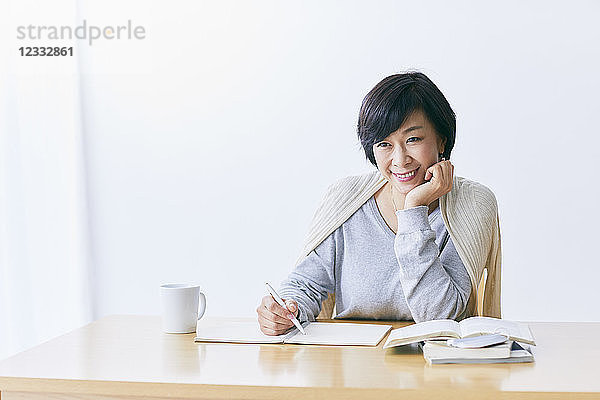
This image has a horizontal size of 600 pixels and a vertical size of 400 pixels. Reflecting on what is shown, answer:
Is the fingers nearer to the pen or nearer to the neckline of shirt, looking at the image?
the neckline of shirt

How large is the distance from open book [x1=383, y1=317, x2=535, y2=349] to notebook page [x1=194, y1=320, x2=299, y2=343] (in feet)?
0.80

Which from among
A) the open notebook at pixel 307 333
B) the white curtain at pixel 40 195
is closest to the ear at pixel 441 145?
the open notebook at pixel 307 333

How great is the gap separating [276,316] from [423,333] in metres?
0.32

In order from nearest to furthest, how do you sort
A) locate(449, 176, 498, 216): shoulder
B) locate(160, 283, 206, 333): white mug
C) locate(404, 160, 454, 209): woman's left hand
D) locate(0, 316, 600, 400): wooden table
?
locate(0, 316, 600, 400): wooden table → locate(160, 283, 206, 333): white mug → locate(404, 160, 454, 209): woman's left hand → locate(449, 176, 498, 216): shoulder

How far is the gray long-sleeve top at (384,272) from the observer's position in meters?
1.71

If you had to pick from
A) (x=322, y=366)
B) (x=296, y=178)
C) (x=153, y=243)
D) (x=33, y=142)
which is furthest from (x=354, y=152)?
(x=322, y=366)

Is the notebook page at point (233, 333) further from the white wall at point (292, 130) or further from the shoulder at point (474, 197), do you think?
the white wall at point (292, 130)

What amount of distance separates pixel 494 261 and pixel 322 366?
0.74 meters

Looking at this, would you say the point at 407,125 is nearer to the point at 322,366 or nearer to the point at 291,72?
the point at 322,366

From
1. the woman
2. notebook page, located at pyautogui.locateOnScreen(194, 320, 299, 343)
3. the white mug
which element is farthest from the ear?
the white mug

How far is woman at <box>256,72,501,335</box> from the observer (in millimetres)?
1730

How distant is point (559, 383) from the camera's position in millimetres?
1231

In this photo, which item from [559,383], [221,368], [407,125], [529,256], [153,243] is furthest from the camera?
[153,243]

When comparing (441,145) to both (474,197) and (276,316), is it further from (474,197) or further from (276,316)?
(276,316)
